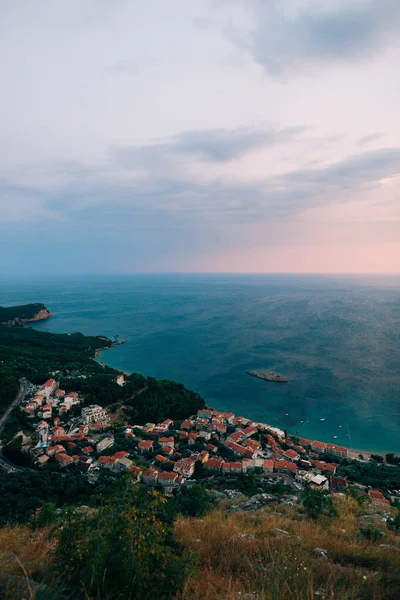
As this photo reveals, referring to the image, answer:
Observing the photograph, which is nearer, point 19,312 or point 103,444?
point 103,444

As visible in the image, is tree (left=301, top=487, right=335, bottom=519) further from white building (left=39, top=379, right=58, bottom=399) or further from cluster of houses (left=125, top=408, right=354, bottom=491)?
white building (left=39, top=379, right=58, bottom=399)

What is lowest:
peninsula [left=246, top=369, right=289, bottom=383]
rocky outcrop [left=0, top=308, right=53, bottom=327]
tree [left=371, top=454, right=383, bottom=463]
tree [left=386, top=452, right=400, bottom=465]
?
tree [left=371, top=454, right=383, bottom=463]

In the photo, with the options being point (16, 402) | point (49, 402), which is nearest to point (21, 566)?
point (49, 402)

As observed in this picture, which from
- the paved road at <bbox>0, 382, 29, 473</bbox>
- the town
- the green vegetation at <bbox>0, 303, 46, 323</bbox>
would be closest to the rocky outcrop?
the green vegetation at <bbox>0, 303, 46, 323</bbox>

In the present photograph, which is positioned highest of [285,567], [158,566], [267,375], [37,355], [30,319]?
[158,566]

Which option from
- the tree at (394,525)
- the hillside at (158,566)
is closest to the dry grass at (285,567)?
the hillside at (158,566)

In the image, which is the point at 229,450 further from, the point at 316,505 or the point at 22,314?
the point at 22,314
